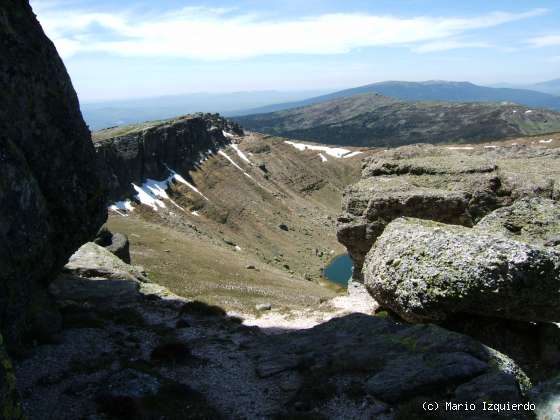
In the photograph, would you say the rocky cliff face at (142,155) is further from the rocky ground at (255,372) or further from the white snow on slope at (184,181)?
the rocky ground at (255,372)

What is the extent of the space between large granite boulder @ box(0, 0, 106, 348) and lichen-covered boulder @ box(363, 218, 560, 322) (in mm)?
17863

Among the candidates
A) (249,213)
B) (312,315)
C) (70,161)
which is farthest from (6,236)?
(249,213)

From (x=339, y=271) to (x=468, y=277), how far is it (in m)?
118

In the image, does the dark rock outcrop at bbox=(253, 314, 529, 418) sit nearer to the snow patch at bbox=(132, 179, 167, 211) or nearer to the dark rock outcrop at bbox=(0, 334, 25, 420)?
the dark rock outcrop at bbox=(0, 334, 25, 420)

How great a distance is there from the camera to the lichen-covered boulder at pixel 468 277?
2150cm

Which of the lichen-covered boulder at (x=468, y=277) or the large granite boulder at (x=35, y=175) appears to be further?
the lichen-covered boulder at (x=468, y=277)

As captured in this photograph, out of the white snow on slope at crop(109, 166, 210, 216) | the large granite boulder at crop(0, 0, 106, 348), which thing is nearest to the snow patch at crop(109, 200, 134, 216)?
the white snow on slope at crop(109, 166, 210, 216)

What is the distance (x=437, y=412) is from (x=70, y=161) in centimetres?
2206

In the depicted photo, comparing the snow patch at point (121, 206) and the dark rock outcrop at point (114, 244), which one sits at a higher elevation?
the dark rock outcrop at point (114, 244)

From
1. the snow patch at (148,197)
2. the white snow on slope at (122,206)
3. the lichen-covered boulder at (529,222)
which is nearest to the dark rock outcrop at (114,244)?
the lichen-covered boulder at (529,222)

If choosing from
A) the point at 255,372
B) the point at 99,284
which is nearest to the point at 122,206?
the point at 99,284

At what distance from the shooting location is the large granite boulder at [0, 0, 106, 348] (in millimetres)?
18953

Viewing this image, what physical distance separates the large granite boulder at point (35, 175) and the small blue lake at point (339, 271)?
335 ft

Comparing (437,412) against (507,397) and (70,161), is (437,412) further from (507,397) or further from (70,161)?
(70,161)
